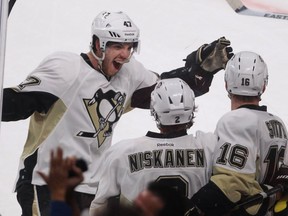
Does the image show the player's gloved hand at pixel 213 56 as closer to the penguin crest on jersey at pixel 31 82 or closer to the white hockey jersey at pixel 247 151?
the white hockey jersey at pixel 247 151

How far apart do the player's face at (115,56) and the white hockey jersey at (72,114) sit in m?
0.04

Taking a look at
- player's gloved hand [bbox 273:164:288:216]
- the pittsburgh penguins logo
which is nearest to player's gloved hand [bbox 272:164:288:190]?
player's gloved hand [bbox 273:164:288:216]

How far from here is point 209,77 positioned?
302 cm

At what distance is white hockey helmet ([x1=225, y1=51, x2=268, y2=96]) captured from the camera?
2.45m

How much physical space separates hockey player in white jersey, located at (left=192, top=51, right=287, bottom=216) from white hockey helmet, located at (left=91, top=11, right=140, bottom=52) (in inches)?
19.2

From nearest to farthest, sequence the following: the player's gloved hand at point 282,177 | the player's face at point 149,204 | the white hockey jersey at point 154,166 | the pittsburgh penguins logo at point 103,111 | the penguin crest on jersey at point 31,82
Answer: the player's face at point 149,204, the white hockey jersey at point 154,166, the player's gloved hand at point 282,177, the penguin crest on jersey at point 31,82, the pittsburgh penguins logo at point 103,111

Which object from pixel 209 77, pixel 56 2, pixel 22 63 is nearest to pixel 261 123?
pixel 209 77

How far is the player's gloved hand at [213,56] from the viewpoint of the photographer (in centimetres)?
286

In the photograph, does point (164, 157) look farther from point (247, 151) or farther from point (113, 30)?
point (113, 30)

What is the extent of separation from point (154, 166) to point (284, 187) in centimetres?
46

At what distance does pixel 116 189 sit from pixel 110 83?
2.15 feet

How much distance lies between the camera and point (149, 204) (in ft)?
4.83

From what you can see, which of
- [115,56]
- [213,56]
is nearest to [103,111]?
[115,56]

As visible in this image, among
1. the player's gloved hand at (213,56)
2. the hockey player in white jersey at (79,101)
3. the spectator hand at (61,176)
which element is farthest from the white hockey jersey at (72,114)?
the spectator hand at (61,176)
